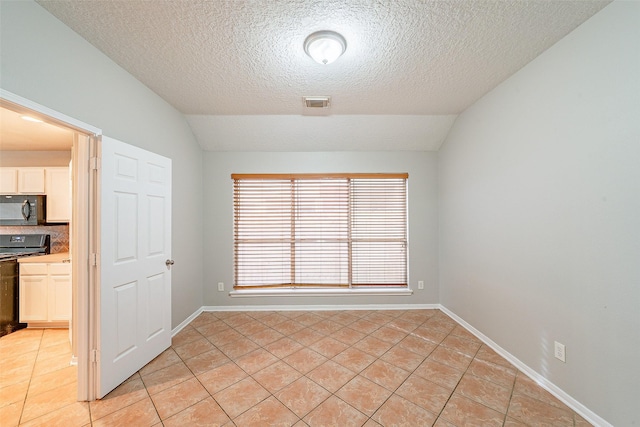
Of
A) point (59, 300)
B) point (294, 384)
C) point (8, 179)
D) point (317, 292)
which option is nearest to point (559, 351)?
point (294, 384)

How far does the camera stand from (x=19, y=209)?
10.5ft

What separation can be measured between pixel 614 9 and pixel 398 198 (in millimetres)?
2392

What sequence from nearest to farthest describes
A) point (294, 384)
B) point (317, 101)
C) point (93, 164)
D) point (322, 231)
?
1. point (93, 164)
2. point (294, 384)
3. point (317, 101)
4. point (322, 231)

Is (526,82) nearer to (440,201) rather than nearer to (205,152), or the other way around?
(440,201)

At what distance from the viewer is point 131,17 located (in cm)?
146

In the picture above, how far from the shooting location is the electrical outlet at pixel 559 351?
1.71 m

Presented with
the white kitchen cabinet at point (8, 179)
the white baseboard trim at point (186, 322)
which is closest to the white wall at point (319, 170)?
Answer: the white baseboard trim at point (186, 322)

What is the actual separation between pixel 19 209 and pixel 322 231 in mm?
4215

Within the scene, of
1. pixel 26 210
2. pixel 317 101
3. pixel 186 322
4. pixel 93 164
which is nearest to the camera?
pixel 93 164

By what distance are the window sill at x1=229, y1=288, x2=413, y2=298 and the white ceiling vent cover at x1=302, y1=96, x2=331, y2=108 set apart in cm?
250

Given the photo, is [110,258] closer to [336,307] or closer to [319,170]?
[319,170]

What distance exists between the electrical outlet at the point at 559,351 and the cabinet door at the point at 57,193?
5.62 meters

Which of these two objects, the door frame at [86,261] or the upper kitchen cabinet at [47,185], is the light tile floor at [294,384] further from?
the upper kitchen cabinet at [47,185]

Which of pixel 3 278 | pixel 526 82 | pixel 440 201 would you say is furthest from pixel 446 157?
pixel 3 278
